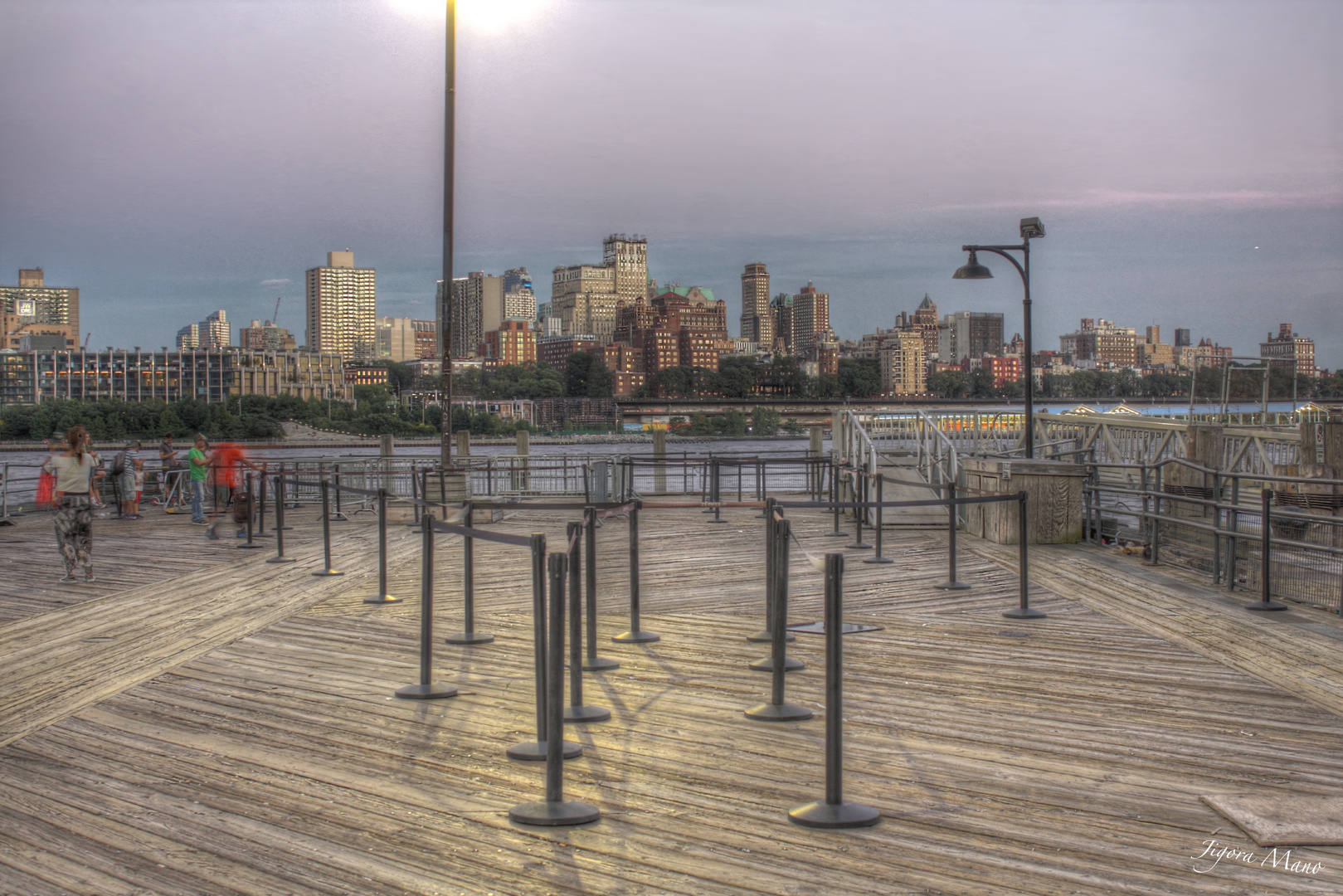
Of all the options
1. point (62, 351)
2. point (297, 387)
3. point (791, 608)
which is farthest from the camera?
point (297, 387)

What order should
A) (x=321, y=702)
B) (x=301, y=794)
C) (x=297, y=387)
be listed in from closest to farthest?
(x=301, y=794), (x=321, y=702), (x=297, y=387)

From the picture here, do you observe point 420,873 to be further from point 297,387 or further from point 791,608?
point 297,387

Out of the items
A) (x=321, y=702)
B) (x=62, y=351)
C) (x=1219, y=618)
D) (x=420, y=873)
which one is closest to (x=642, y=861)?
(x=420, y=873)

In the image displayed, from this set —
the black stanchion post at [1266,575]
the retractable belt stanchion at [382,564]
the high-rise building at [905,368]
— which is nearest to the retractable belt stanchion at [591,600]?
the retractable belt stanchion at [382,564]

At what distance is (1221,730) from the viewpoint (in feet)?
21.4

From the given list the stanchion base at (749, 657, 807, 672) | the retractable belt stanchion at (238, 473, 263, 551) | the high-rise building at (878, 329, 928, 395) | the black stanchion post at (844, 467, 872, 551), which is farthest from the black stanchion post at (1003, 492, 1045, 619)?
the high-rise building at (878, 329, 928, 395)

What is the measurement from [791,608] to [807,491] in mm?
17522

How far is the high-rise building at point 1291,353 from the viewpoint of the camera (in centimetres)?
3041

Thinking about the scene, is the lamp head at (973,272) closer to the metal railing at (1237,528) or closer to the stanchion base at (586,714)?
the metal railing at (1237,528)

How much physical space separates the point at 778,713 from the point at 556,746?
2.14 metres

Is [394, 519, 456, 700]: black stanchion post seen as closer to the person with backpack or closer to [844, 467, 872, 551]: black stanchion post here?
[844, 467, 872, 551]: black stanchion post

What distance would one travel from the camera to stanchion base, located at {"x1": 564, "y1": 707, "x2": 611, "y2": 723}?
6672mm

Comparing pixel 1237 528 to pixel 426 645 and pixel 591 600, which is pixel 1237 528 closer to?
pixel 591 600

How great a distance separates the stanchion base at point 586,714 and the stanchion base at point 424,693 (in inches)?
40.5
